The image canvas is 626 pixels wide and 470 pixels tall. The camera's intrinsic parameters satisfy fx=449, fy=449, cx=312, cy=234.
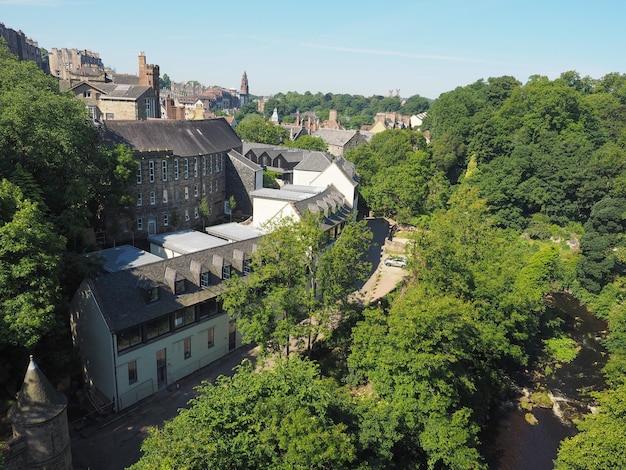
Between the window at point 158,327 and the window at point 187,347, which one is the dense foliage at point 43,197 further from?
the window at point 187,347

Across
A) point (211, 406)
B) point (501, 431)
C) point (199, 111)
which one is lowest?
point (501, 431)

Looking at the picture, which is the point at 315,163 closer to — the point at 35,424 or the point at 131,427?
the point at 131,427

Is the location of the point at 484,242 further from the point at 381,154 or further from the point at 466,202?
the point at 381,154

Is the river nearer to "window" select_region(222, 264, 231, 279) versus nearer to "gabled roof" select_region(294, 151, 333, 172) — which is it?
"window" select_region(222, 264, 231, 279)

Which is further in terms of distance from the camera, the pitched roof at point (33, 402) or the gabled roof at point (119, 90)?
the gabled roof at point (119, 90)

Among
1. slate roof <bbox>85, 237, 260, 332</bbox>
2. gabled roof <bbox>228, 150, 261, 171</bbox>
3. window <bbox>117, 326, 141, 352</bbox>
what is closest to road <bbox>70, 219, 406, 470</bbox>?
window <bbox>117, 326, 141, 352</bbox>

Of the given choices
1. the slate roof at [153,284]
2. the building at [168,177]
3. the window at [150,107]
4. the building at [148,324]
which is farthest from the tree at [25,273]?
the window at [150,107]

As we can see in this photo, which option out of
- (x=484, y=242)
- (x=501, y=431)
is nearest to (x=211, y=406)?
(x=501, y=431)
